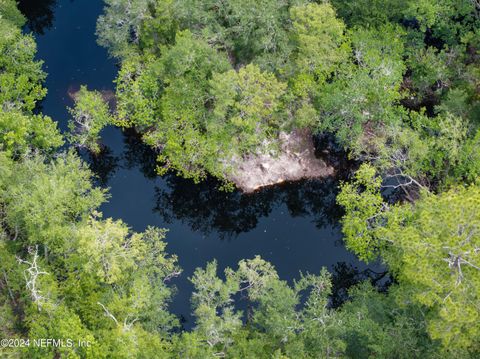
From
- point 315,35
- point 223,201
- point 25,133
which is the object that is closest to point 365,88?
point 315,35

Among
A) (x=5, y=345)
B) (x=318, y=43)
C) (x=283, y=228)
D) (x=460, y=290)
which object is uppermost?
(x=318, y=43)

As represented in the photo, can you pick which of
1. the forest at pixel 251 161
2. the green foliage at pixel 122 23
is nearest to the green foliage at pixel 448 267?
the forest at pixel 251 161

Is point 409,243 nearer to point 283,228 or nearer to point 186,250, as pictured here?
point 283,228

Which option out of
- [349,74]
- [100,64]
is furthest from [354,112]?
[100,64]

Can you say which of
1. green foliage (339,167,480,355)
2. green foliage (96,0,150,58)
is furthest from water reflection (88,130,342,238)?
green foliage (339,167,480,355)

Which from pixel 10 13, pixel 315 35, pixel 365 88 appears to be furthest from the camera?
pixel 10 13

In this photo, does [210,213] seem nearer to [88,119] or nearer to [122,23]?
[88,119]
